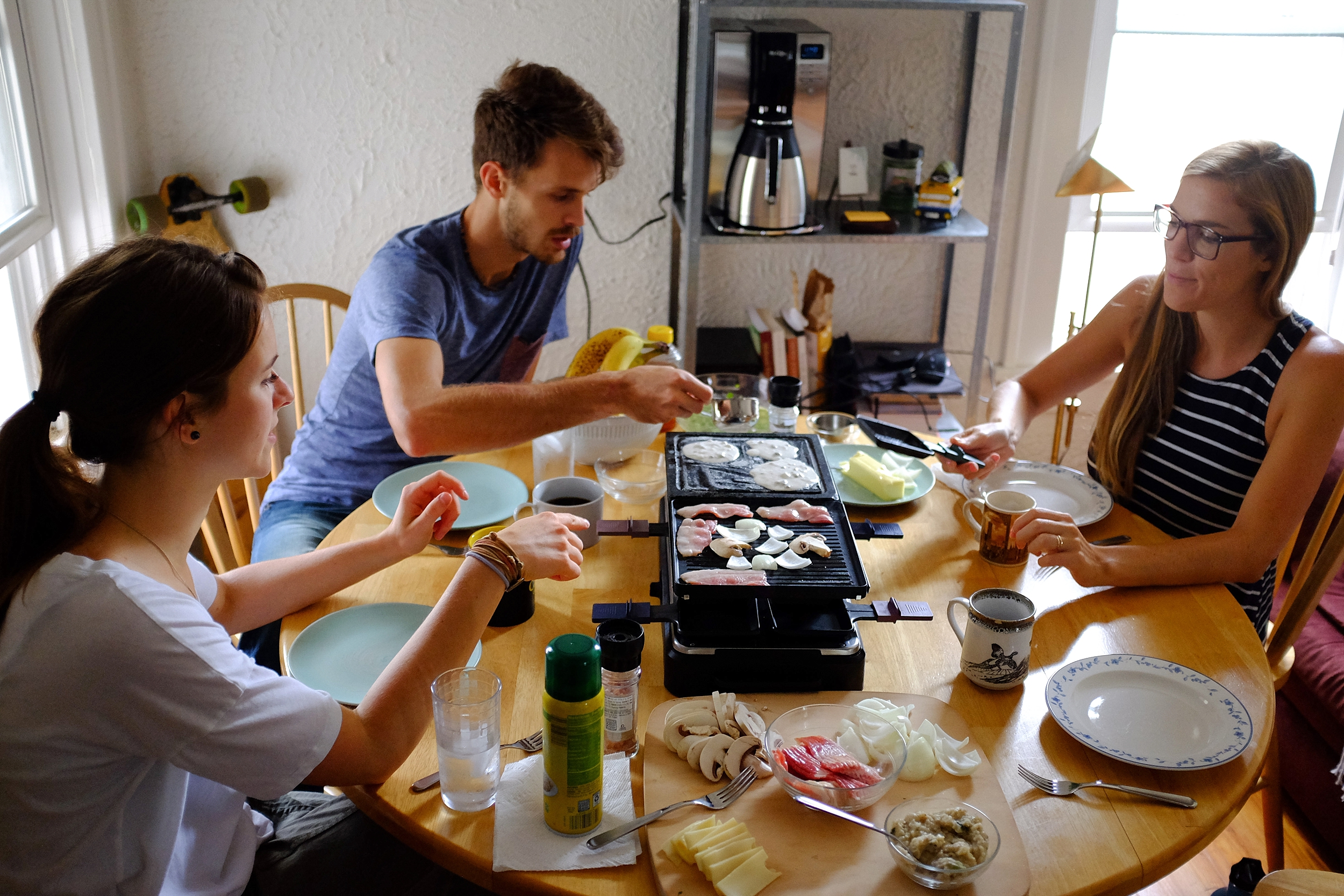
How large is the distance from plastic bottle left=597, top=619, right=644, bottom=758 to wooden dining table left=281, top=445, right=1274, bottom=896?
3 cm

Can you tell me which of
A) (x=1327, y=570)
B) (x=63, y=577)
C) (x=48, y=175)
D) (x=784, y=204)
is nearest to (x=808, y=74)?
(x=784, y=204)

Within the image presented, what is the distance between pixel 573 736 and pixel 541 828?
12cm

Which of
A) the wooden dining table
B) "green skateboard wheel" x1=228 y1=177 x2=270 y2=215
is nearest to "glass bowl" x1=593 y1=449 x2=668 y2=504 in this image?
the wooden dining table

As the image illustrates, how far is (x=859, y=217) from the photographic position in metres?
2.52

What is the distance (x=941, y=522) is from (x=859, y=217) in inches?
43.7

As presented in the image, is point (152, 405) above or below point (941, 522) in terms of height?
above

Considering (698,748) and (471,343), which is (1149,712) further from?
(471,343)

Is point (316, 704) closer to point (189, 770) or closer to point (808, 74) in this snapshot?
point (189, 770)

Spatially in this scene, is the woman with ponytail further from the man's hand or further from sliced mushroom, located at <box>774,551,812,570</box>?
the man's hand

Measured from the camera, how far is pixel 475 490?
5.53 ft

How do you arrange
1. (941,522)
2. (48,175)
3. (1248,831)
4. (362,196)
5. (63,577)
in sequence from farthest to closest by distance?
(362,196), (48,175), (1248,831), (941,522), (63,577)

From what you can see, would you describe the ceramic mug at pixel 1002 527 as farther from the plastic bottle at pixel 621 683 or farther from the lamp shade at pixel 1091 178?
the lamp shade at pixel 1091 178

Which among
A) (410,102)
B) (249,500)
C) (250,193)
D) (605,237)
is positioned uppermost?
(410,102)

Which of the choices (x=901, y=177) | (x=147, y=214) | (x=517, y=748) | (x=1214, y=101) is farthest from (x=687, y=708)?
(x=1214, y=101)
